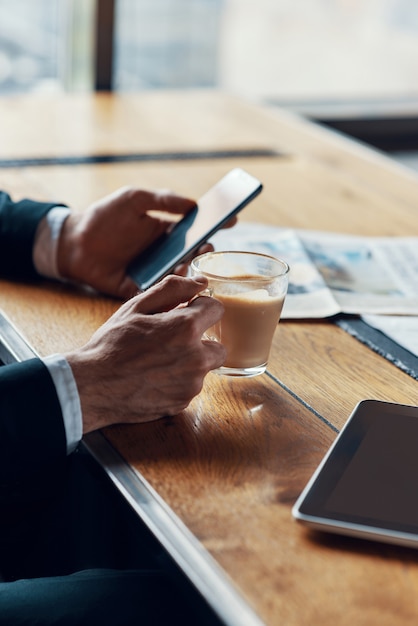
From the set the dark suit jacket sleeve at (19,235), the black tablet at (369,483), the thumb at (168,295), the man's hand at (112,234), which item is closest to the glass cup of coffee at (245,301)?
the thumb at (168,295)

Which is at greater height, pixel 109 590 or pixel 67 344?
pixel 67 344

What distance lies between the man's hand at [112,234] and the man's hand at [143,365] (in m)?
0.33

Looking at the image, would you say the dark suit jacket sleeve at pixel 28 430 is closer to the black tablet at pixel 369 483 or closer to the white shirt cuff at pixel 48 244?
the black tablet at pixel 369 483

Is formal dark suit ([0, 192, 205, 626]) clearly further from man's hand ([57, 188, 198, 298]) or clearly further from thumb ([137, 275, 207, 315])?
man's hand ([57, 188, 198, 298])

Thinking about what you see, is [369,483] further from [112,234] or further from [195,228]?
[112,234]

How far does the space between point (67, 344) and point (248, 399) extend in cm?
23

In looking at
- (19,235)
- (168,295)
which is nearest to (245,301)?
(168,295)

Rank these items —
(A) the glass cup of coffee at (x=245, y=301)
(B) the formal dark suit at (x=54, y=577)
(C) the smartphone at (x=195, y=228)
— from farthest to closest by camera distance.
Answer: (C) the smartphone at (x=195, y=228), (A) the glass cup of coffee at (x=245, y=301), (B) the formal dark suit at (x=54, y=577)

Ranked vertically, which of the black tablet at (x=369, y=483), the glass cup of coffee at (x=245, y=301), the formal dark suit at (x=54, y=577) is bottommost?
the formal dark suit at (x=54, y=577)

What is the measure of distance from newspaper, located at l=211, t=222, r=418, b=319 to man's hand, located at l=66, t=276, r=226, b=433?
0.98 feet

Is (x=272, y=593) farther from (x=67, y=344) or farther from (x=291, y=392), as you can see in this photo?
(x=67, y=344)

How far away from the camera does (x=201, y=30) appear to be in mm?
2871

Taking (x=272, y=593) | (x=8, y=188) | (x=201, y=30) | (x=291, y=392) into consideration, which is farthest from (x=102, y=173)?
(x=201, y=30)

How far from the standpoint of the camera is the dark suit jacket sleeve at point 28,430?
0.77m
